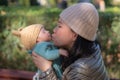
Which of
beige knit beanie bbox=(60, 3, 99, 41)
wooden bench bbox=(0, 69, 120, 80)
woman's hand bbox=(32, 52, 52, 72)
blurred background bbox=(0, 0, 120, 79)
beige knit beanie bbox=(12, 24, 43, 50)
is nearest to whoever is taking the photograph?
beige knit beanie bbox=(60, 3, 99, 41)

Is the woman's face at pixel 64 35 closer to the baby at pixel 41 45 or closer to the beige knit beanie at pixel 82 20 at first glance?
the beige knit beanie at pixel 82 20

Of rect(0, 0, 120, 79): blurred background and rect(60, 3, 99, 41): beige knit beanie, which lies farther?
rect(0, 0, 120, 79): blurred background

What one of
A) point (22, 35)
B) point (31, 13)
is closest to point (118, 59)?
point (31, 13)

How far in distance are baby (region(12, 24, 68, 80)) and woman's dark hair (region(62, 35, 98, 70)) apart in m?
0.15

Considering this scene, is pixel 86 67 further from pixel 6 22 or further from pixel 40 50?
pixel 6 22

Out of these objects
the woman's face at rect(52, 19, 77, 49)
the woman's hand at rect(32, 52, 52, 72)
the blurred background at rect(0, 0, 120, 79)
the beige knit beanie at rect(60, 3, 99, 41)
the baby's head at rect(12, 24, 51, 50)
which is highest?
the beige knit beanie at rect(60, 3, 99, 41)

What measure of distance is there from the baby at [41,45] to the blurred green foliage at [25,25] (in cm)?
451

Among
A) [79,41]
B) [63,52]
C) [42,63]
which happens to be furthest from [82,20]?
[42,63]

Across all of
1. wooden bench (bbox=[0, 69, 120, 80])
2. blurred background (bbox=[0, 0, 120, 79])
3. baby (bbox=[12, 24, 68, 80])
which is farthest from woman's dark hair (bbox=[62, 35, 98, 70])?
blurred background (bbox=[0, 0, 120, 79])

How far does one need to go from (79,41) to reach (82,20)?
0.12 metres

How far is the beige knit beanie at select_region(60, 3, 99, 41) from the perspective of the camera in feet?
8.63

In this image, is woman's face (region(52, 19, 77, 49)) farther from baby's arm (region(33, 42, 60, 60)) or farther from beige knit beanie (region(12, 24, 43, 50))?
beige knit beanie (region(12, 24, 43, 50))

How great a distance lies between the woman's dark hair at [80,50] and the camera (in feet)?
8.51

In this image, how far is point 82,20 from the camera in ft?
8.67
